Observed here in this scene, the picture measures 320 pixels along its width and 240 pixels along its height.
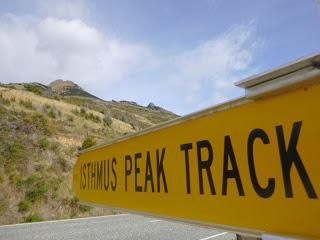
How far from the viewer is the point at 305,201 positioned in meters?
0.93

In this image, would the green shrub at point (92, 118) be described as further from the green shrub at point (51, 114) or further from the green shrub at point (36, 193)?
the green shrub at point (36, 193)

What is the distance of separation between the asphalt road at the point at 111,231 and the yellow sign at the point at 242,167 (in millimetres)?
7577

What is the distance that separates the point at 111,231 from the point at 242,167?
373 inches

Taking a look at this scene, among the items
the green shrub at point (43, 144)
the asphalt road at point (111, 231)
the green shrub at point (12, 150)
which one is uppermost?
the green shrub at point (43, 144)

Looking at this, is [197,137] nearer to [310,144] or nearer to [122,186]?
[310,144]

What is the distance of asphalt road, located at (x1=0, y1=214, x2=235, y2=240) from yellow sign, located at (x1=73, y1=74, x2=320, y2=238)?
24.9 feet

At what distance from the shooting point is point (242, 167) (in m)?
1.16

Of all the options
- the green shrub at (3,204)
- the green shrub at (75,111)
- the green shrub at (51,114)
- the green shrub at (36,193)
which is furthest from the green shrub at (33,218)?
the green shrub at (75,111)

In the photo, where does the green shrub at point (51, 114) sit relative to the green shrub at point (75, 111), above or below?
below

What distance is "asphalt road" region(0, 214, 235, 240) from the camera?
29.8 ft

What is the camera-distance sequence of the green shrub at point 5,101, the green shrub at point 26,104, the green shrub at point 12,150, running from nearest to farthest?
the green shrub at point 12,150
the green shrub at point 5,101
the green shrub at point 26,104

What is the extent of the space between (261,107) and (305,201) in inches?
12.1

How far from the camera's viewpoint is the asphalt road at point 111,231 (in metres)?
9.10

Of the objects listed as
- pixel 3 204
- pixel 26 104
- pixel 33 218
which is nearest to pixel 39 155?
pixel 3 204
